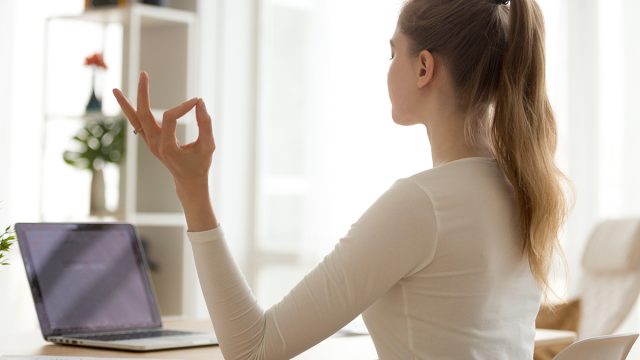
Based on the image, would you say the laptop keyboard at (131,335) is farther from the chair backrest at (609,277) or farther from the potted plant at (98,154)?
the potted plant at (98,154)

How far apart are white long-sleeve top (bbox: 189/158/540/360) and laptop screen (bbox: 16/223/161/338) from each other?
2.15 feet

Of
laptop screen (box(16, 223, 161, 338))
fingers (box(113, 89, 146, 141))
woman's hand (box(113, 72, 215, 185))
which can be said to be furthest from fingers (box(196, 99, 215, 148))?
laptop screen (box(16, 223, 161, 338))

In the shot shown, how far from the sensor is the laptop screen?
1909 millimetres

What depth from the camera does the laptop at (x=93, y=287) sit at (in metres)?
1.88

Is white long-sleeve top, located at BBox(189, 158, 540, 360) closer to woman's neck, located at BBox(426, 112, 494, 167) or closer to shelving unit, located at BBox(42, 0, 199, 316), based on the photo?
woman's neck, located at BBox(426, 112, 494, 167)

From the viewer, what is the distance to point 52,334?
1.87 metres

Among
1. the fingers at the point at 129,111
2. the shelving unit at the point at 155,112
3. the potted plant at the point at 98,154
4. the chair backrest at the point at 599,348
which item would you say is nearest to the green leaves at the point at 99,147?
the potted plant at the point at 98,154

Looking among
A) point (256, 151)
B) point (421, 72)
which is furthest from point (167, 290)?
point (421, 72)

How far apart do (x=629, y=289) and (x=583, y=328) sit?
0.23 m

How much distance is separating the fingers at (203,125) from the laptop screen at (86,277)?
747 millimetres

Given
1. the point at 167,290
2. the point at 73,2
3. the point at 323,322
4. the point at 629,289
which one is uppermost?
the point at 73,2

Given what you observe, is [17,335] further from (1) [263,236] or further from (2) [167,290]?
(1) [263,236]

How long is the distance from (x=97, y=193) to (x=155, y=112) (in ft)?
1.53

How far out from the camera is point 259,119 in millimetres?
5012
